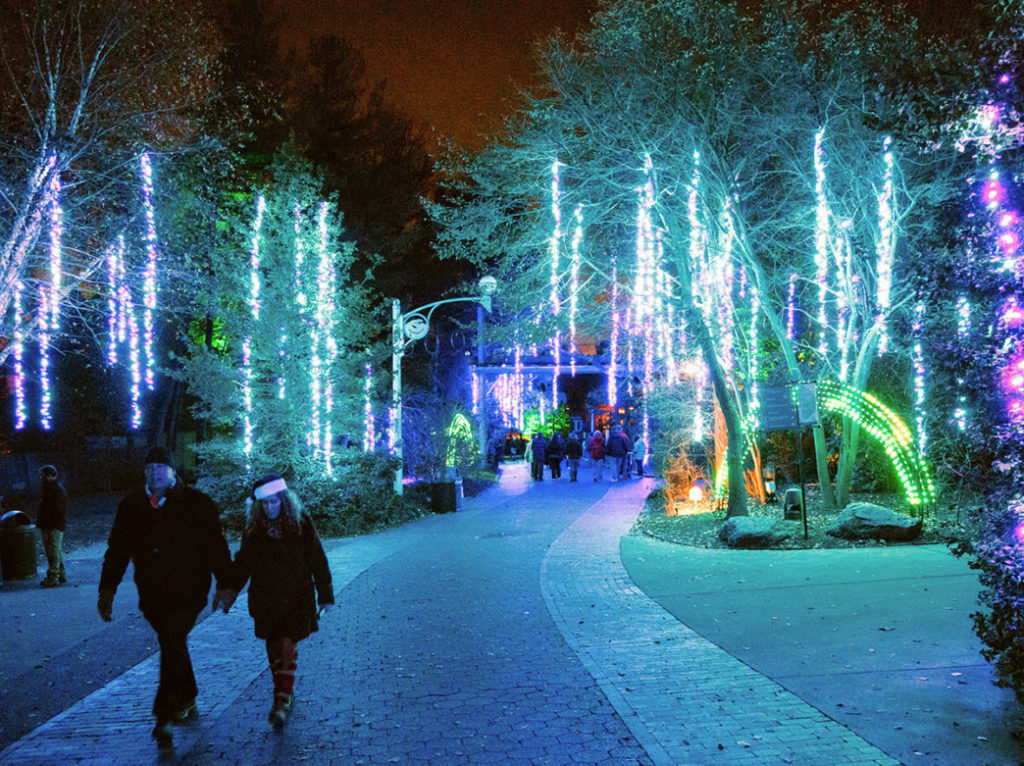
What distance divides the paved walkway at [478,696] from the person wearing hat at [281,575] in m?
0.43

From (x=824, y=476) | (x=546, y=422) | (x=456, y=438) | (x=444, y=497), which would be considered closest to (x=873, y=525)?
(x=824, y=476)

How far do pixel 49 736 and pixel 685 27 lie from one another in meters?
13.4

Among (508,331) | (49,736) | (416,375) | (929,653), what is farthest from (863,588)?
(416,375)

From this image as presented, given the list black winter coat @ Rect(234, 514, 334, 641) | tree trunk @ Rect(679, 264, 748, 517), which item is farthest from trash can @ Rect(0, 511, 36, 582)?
tree trunk @ Rect(679, 264, 748, 517)

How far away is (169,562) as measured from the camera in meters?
4.75

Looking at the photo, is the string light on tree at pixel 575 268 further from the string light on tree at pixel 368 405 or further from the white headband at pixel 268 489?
the white headband at pixel 268 489

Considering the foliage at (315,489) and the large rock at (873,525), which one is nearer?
the large rock at (873,525)

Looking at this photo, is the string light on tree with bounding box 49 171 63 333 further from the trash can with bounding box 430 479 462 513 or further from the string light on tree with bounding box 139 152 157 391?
the trash can with bounding box 430 479 462 513

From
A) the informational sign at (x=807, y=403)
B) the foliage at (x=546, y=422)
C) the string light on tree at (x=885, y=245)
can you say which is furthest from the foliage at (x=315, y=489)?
the foliage at (x=546, y=422)

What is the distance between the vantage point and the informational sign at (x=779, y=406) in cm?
1289

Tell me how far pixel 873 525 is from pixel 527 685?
7494 mm

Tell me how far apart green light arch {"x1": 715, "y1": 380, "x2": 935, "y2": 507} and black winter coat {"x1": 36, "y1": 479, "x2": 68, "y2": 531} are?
12302 millimetres

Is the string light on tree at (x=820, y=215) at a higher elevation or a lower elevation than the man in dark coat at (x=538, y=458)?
higher

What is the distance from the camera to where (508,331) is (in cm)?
1636
